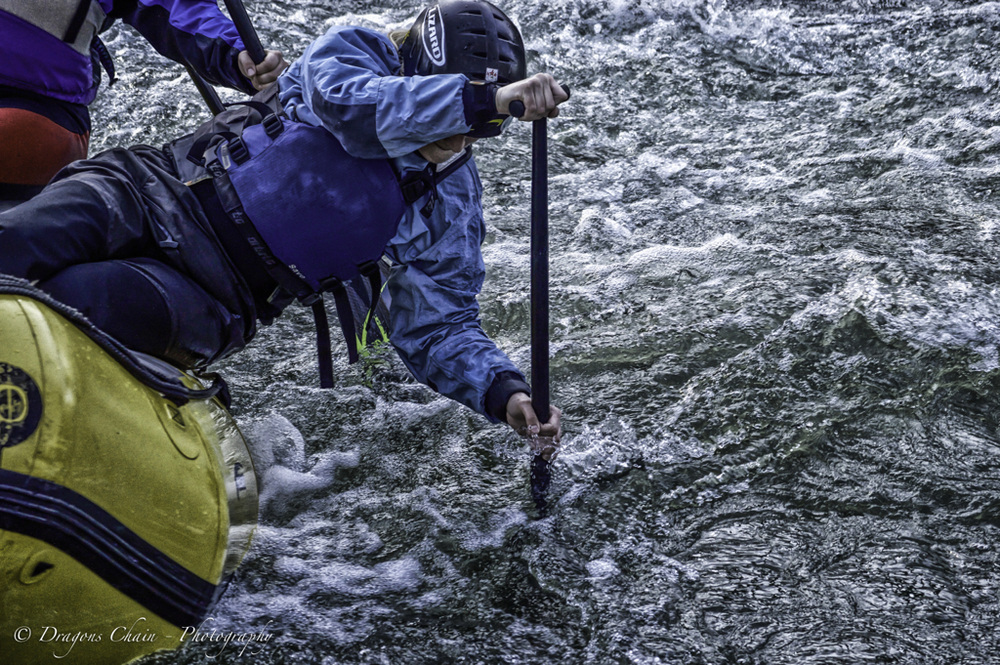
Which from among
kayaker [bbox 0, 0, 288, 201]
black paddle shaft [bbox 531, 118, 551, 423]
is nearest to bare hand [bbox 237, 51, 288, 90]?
kayaker [bbox 0, 0, 288, 201]

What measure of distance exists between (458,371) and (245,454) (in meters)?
0.77

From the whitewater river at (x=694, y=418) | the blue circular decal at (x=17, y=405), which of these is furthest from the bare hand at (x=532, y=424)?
the blue circular decal at (x=17, y=405)

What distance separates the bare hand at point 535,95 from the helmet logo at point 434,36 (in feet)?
1.24

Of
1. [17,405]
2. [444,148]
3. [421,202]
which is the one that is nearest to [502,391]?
[421,202]

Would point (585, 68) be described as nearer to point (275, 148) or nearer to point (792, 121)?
point (792, 121)

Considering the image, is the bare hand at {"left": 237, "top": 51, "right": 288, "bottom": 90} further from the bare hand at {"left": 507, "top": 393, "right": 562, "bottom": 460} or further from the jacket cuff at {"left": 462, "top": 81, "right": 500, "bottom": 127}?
the bare hand at {"left": 507, "top": 393, "right": 562, "bottom": 460}

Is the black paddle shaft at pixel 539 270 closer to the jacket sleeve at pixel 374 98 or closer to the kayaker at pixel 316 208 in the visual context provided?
the kayaker at pixel 316 208

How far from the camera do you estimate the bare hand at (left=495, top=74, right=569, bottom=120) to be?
218 cm

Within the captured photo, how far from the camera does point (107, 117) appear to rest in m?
5.50

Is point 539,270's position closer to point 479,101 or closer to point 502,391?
point 502,391

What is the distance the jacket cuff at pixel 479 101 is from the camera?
7.35ft

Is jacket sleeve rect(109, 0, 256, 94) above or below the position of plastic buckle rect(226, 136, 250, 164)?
above

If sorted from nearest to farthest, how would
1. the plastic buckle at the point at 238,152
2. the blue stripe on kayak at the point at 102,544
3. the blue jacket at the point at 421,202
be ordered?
1. the blue stripe on kayak at the point at 102,544
2. the blue jacket at the point at 421,202
3. the plastic buckle at the point at 238,152

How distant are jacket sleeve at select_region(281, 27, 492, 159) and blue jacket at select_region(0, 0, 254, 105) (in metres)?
0.74
